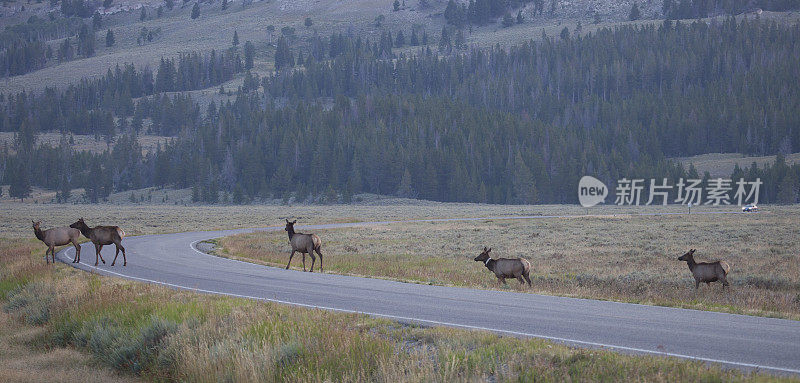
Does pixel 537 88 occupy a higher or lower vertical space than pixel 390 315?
higher

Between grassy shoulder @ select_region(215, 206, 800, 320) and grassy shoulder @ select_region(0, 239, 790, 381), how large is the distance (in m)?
6.50

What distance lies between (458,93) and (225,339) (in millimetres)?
185139

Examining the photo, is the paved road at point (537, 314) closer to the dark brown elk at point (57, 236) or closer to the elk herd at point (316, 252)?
the elk herd at point (316, 252)

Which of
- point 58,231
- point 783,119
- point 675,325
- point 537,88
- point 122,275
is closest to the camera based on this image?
point 675,325

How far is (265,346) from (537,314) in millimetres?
5467

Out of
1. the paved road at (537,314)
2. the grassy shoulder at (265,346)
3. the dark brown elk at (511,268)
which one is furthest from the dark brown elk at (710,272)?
the grassy shoulder at (265,346)

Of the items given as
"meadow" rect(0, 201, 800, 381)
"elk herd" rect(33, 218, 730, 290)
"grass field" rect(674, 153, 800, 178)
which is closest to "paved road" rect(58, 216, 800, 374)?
"meadow" rect(0, 201, 800, 381)

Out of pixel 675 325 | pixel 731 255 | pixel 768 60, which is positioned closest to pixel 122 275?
pixel 675 325

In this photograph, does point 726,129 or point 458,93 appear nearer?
point 726,129

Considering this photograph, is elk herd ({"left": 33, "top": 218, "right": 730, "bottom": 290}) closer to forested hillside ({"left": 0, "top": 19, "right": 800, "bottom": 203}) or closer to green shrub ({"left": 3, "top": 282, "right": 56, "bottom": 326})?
green shrub ({"left": 3, "top": 282, "right": 56, "bottom": 326})

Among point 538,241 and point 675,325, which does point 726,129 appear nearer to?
point 538,241

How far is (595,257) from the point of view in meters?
28.4

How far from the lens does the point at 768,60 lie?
194m

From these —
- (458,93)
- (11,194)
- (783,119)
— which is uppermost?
(458,93)
